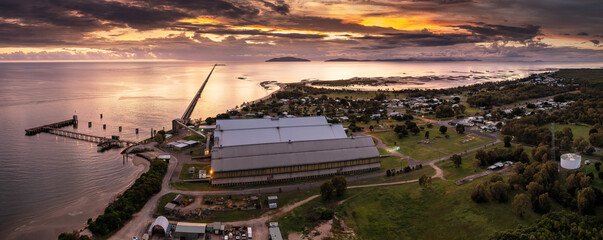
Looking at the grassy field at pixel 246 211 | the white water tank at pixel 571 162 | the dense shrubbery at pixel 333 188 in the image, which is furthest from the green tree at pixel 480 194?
the grassy field at pixel 246 211

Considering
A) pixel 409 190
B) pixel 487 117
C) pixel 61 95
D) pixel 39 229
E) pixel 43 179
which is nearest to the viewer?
pixel 39 229

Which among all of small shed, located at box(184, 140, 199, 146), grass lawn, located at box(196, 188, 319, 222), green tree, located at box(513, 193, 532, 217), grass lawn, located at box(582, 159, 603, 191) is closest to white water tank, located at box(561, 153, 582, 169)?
grass lawn, located at box(582, 159, 603, 191)

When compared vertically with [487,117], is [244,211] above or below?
below

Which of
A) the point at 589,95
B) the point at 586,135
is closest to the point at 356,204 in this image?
the point at 586,135

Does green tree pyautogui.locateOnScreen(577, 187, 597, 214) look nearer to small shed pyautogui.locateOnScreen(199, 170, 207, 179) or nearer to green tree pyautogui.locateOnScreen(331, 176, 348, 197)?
green tree pyautogui.locateOnScreen(331, 176, 348, 197)

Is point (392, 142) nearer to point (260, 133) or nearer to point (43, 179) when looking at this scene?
point (260, 133)

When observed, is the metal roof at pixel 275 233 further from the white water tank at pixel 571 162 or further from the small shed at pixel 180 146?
the white water tank at pixel 571 162
